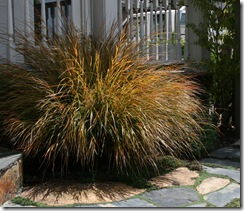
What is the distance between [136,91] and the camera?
3203mm

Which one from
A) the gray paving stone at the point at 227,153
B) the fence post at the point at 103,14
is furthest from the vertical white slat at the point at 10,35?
the gray paving stone at the point at 227,153

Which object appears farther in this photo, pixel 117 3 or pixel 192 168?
pixel 117 3

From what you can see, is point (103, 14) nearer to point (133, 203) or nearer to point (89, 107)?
point (89, 107)

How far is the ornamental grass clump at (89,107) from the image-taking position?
9.89 ft

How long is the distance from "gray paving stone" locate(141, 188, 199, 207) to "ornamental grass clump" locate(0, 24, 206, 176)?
245 mm

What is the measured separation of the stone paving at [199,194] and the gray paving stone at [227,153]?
0.46 metres

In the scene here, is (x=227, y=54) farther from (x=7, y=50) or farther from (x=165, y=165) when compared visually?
(x=7, y=50)

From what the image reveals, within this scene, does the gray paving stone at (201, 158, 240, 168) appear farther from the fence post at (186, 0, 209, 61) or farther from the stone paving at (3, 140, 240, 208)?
the fence post at (186, 0, 209, 61)

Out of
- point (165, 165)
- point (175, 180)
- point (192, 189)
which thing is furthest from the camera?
point (165, 165)

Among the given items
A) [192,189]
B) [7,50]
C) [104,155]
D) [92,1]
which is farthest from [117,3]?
[192,189]

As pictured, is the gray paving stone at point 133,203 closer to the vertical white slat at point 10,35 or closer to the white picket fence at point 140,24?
the white picket fence at point 140,24

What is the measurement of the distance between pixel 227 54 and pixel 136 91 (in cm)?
200

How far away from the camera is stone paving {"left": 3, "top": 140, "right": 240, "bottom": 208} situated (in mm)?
2703

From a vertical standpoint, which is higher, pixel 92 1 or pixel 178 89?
pixel 92 1
